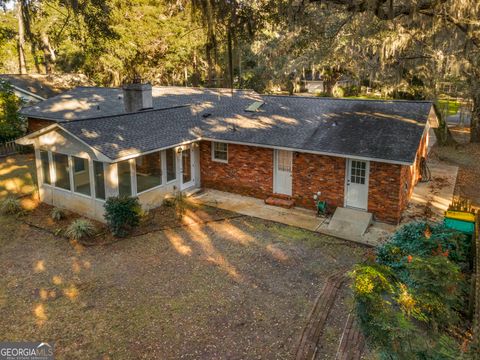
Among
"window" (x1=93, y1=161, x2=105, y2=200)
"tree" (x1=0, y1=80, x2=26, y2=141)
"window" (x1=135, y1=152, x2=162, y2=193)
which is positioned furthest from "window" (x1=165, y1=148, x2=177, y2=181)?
"tree" (x1=0, y1=80, x2=26, y2=141)

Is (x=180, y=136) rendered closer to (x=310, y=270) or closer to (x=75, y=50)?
(x=310, y=270)

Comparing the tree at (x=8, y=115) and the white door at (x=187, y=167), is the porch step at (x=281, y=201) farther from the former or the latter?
the tree at (x=8, y=115)

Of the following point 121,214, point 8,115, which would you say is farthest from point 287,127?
point 8,115

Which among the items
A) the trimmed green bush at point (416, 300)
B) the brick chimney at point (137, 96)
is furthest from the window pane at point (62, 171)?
the trimmed green bush at point (416, 300)

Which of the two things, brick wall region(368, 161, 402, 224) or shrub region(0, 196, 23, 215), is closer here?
brick wall region(368, 161, 402, 224)

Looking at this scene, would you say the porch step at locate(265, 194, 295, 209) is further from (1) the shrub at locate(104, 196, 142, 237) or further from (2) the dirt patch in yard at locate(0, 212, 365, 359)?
(1) the shrub at locate(104, 196, 142, 237)

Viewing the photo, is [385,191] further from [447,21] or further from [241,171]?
[447,21]

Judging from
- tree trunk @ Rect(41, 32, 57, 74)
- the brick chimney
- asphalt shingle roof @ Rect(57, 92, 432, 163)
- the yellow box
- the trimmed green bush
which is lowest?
the trimmed green bush
